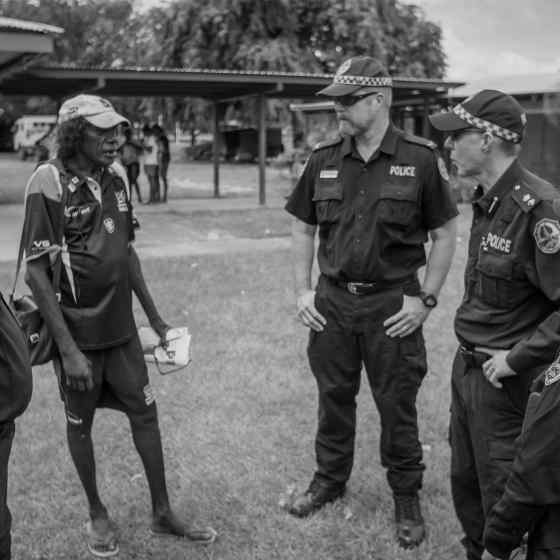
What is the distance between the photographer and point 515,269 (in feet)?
8.28

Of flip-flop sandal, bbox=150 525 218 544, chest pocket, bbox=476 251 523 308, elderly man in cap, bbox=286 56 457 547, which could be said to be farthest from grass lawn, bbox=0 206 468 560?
chest pocket, bbox=476 251 523 308

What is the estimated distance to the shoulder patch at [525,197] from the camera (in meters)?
2.48

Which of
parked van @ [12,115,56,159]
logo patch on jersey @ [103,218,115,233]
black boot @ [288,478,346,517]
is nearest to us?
logo patch on jersey @ [103,218,115,233]

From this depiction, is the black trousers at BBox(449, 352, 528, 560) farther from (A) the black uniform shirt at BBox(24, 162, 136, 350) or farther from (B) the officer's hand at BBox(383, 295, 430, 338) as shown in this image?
(A) the black uniform shirt at BBox(24, 162, 136, 350)

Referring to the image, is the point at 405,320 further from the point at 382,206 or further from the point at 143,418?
the point at 143,418

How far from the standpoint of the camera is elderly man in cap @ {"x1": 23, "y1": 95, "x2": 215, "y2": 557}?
298 centimetres

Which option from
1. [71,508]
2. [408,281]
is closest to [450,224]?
[408,281]

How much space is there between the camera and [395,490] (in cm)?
349

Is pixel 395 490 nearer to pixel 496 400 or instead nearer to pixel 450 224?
pixel 496 400

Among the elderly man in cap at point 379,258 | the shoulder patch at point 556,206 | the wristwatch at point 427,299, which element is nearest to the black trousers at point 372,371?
the elderly man in cap at point 379,258

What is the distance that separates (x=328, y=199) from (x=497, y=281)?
104 cm

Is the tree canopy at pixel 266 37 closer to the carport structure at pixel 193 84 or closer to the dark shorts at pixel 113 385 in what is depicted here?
the carport structure at pixel 193 84

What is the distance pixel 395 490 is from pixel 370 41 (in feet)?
94.6

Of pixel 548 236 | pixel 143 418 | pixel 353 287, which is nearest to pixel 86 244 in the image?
pixel 143 418
